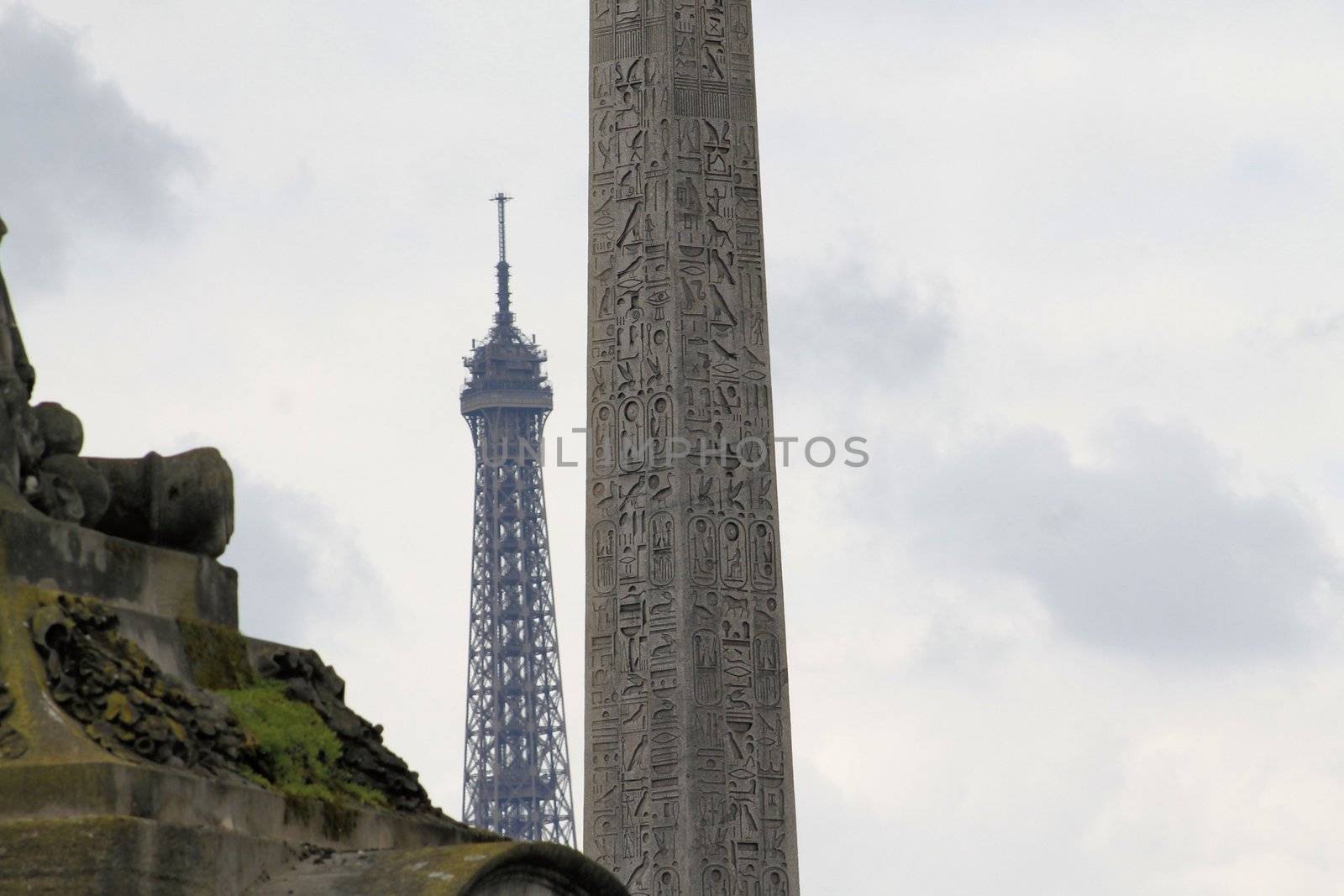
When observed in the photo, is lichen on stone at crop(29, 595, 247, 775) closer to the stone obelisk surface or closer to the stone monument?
the stone monument

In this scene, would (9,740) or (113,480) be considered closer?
(9,740)

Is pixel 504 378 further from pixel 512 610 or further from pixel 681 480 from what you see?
pixel 681 480

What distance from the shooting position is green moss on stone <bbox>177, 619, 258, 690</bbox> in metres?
8.30

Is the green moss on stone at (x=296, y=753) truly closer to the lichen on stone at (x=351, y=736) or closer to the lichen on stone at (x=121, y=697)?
the lichen on stone at (x=351, y=736)

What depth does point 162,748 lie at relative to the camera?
24.5 feet

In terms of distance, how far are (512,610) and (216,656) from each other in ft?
335

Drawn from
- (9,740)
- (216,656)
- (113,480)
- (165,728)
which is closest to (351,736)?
(216,656)

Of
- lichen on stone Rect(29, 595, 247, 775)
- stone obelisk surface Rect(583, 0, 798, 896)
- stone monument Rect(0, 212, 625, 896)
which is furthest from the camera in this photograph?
stone obelisk surface Rect(583, 0, 798, 896)

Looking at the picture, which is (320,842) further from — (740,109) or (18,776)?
(740,109)

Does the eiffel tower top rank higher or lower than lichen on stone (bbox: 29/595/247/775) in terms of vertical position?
higher

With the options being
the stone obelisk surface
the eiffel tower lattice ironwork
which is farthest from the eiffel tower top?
the stone obelisk surface

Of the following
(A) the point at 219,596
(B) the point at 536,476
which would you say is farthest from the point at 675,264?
(B) the point at 536,476

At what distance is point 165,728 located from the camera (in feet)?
24.7

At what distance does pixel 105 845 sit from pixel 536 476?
10569 cm
